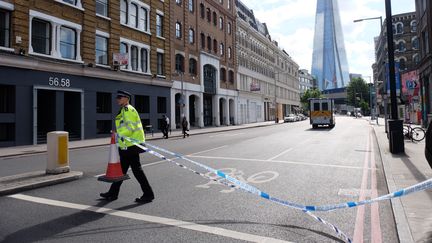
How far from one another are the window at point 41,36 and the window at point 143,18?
10.3 meters

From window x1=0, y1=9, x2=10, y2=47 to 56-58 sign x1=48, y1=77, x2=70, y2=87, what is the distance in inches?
123

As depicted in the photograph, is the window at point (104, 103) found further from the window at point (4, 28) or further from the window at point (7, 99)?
the window at point (4, 28)

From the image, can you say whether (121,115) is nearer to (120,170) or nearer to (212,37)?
(120,170)

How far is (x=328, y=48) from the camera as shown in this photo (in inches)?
6486

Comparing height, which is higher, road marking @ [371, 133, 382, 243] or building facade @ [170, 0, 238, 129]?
building facade @ [170, 0, 238, 129]

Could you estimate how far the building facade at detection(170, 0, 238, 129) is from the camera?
123ft

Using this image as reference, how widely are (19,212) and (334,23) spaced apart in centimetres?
17593

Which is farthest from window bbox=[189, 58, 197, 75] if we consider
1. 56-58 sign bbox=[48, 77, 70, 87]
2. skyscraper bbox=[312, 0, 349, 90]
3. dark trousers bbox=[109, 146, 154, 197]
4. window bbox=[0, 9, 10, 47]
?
skyscraper bbox=[312, 0, 349, 90]

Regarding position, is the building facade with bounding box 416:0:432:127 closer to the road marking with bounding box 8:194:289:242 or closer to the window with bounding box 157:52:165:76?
the window with bounding box 157:52:165:76

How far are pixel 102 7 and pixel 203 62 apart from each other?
18.0 m

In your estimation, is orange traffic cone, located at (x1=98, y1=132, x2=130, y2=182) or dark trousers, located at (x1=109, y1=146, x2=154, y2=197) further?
orange traffic cone, located at (x1=98, y1=132, x2=130, y2=182)

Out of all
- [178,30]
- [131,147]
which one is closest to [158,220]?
[131,147]

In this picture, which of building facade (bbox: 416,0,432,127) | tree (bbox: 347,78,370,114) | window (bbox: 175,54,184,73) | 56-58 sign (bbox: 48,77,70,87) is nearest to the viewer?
56-58 sign (bbox: 48,77,70,87)

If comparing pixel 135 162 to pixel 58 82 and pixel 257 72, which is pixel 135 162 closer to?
pixel 58 82
